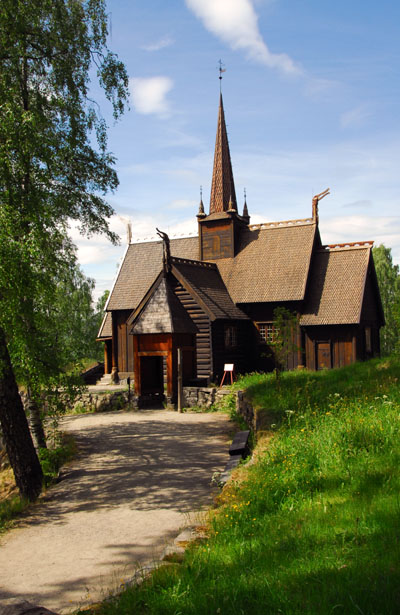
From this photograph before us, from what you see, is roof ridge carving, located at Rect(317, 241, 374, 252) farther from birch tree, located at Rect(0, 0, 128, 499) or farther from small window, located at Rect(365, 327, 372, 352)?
birch tree, located at Rect(0, 0, 128, 499)

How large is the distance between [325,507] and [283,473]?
1.41 meters

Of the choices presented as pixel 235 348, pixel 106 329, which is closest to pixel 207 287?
pixel 235 348

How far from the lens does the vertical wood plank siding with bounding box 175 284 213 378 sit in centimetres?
2544

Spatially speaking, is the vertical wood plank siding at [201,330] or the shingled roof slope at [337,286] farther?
the shingled roof slope at [337,286]

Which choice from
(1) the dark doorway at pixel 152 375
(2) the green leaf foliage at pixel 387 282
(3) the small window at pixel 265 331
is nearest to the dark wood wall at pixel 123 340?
(1) the dark doorway at pixel 152 375

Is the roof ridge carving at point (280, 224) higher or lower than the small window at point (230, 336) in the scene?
higher

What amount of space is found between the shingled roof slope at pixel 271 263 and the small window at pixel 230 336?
1647mm

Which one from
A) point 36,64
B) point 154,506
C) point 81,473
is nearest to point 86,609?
point 154,506

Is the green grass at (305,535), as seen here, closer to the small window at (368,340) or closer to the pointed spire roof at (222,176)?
the small window at (368,340)

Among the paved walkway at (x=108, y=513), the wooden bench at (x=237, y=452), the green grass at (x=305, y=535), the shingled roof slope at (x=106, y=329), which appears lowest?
the paved walkway at (x=108, y=513)

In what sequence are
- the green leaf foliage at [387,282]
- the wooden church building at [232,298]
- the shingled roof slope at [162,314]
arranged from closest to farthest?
the shingled roof slope at [162,314] < the wooden church building at [232,298] < the green leaf foliage at [387,282]

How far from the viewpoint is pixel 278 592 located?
4582 mm

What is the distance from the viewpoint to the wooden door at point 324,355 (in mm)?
26672

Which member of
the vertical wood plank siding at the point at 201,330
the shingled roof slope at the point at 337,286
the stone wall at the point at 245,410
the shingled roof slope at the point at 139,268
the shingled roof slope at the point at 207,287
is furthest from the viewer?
the shingled roof slope at the point at 139,268
